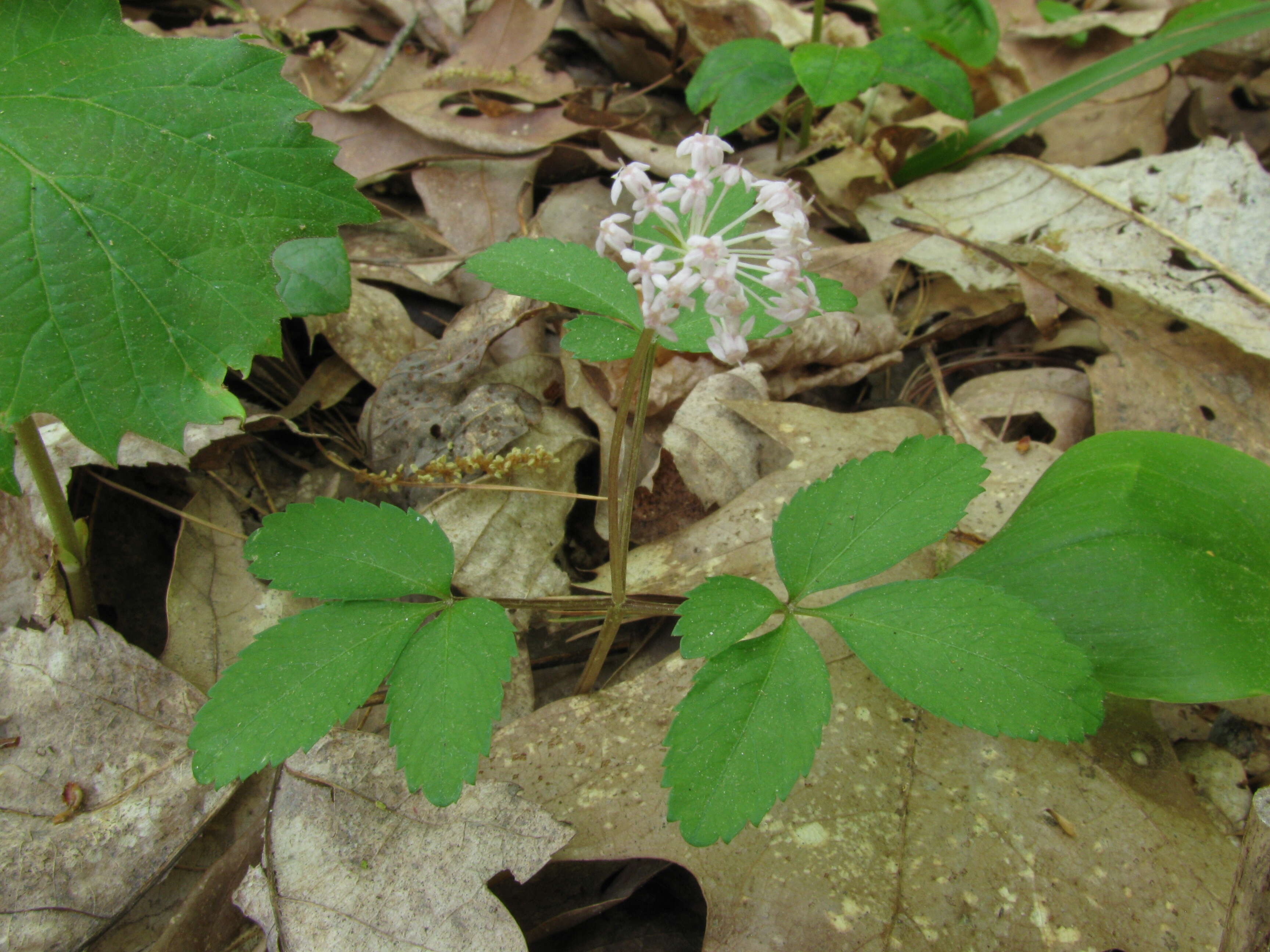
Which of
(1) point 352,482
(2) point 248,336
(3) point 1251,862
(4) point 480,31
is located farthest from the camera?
(4) point 480,31

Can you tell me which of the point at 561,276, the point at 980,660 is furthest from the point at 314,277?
the point at 980,660

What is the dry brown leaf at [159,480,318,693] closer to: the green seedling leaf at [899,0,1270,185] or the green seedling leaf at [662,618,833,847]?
the green seedling leaf at [662,618,833,847]

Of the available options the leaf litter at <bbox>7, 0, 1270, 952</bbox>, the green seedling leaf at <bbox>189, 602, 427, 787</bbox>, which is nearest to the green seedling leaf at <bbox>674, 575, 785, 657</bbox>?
the leaf litter at <bbox>7, 0, 1270, 952</bbox>

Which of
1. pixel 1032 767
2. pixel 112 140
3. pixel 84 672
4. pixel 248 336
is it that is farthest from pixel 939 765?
pixel 112 140

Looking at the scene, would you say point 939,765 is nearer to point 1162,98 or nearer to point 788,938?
point 788,938

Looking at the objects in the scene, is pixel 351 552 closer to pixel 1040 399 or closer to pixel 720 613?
pixel 720 613

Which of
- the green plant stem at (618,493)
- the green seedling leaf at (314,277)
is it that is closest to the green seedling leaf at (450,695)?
the green plant stem at (618,493)

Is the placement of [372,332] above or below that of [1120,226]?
above
